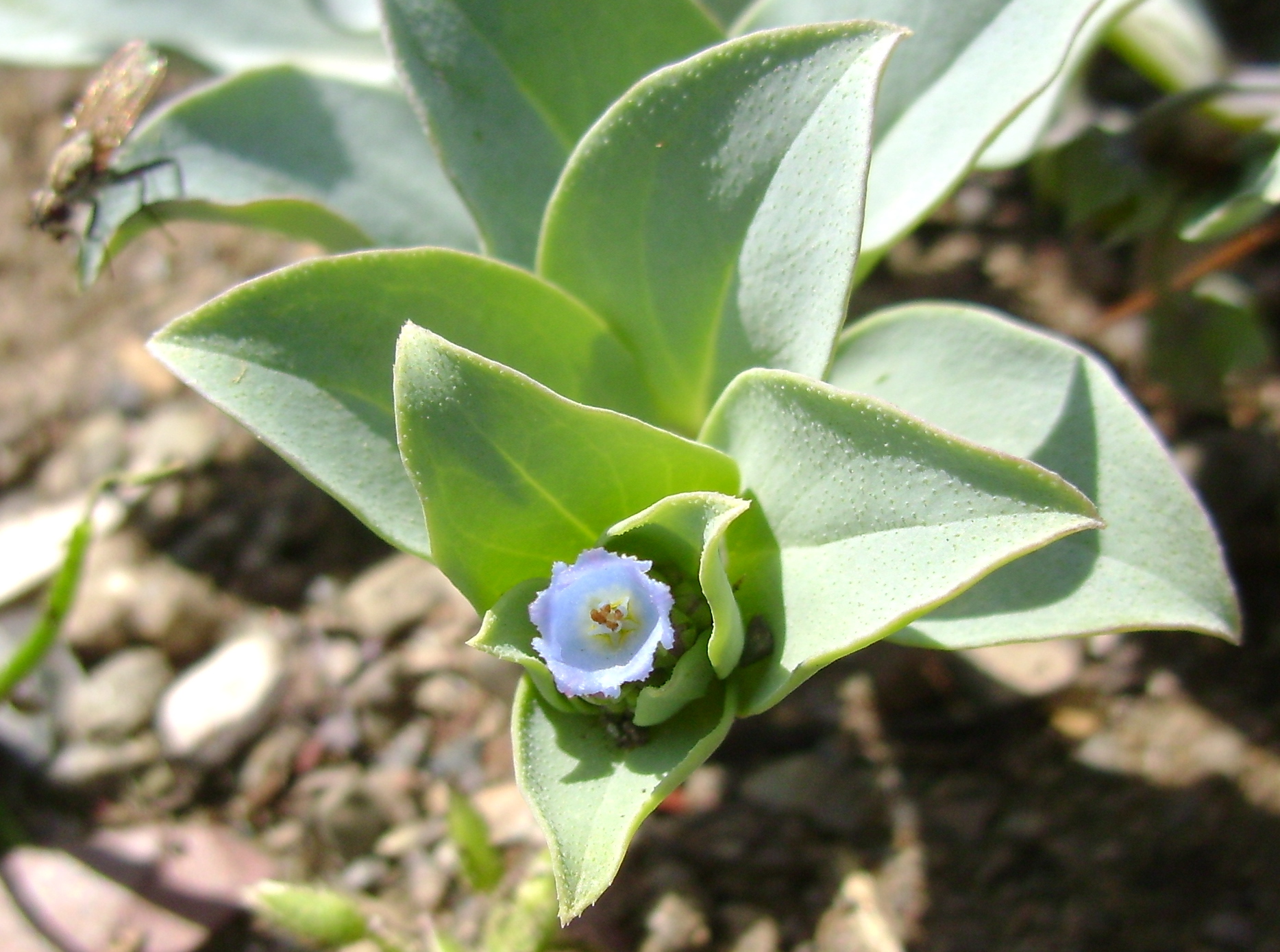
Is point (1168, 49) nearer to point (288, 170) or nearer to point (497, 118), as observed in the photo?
point (497, 118)

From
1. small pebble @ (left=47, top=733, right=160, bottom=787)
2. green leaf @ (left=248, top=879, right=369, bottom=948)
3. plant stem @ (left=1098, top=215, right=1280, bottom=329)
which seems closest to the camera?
green leaf @ (left=248, top=879, right=369, bottom=948)

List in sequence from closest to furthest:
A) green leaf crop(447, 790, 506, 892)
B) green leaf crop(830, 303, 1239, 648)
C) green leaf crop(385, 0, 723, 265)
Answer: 1. green leaf crop(830, 303, 1239, 648)
2. green leaf crop(385, 0, 723, 265)
3. green leaf crop(447, 790, 506, 892)

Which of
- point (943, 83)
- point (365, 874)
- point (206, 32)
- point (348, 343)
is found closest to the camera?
point (348, 343)

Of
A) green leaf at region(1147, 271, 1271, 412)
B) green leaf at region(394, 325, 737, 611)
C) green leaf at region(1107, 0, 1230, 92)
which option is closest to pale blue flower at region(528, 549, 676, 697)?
green leaf at region(394, 325, 737, 611)

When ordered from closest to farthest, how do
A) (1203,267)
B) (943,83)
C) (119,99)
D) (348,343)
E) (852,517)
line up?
(852,517), (348,343), (943,83), (119,99), (1203,267)

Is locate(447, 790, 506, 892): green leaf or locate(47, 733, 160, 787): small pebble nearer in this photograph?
locate(447, 790, 506, 892): green leaf

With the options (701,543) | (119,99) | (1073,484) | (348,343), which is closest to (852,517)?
(701,543)

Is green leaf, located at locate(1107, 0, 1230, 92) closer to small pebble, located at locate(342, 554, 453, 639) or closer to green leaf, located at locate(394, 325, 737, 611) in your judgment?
green leaf, located at locate(394, 325, 737, 611)
